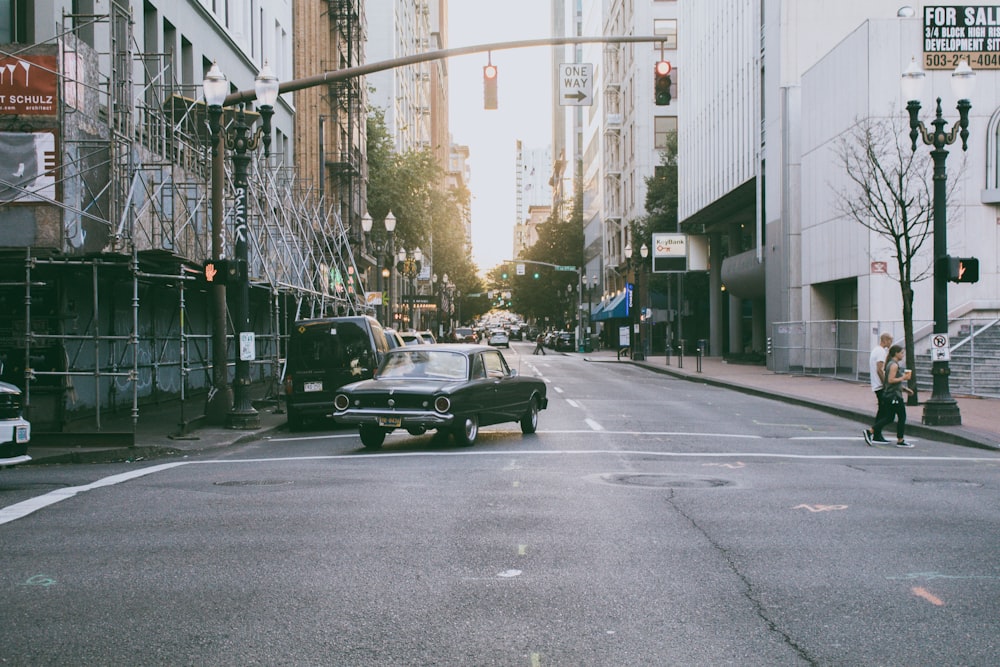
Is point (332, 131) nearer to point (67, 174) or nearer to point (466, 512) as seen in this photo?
point (67, 174)

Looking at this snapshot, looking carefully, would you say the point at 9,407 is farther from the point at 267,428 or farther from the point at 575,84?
the point at 575,84

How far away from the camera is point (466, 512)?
9188 mm

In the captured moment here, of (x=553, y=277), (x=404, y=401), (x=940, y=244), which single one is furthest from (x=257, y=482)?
(x=553, y=277)

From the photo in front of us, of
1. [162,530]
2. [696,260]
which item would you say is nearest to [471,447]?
[162,530]

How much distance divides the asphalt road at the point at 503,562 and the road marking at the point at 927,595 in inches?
1.1

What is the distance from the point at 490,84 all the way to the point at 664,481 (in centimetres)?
881

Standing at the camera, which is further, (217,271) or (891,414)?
(217,271)

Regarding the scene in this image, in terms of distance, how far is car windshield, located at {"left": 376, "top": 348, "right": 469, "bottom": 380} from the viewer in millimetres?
15109

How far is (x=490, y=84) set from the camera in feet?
56.9

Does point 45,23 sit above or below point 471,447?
above

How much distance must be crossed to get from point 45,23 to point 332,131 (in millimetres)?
30552

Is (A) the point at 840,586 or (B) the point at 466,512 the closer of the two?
(A) the point at 840,586

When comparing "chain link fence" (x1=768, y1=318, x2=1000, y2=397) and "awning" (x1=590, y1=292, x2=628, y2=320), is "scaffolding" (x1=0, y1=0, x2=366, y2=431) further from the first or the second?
"awning" (x1=590, y1=292, x2=628, y2=320)

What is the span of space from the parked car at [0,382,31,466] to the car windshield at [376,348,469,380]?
19.1 feet
